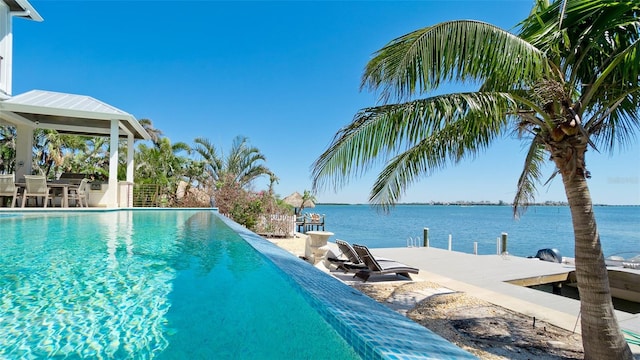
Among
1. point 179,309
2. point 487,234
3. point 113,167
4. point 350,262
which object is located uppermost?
point 113,167

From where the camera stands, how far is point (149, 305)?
383 centimetres

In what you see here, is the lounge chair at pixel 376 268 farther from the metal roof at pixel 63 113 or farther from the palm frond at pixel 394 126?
the metal roof at pixel 63 113

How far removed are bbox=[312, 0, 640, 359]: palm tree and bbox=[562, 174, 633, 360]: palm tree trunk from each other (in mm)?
12

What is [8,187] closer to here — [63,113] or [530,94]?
[63,113]

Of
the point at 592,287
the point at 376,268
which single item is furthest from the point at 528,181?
the point at 376,268

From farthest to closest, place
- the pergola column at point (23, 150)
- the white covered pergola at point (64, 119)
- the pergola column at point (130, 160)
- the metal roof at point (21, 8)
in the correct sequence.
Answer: the pergola column at point (130, 160) < the pergola column at point (23, 150) < the metal roof at point (21, 8) < the white covered pergola at point (64, 119)

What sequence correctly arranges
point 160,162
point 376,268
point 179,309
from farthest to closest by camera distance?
point 160,162 < point 376,268 < point 179,309

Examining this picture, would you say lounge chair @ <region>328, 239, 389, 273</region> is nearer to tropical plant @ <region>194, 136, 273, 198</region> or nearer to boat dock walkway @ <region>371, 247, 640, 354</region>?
boat dock walkway @ <region>371, 247, 640, 354</region>

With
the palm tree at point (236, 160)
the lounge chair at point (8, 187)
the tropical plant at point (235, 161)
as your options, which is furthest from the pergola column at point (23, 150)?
the palm tree at point (236, 160)

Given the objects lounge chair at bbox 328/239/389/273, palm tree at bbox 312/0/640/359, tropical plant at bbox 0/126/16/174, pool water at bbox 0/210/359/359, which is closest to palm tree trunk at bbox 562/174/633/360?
palm tree at bbox 312/0/640/359

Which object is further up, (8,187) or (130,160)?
(130,160)

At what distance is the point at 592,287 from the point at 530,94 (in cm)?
256

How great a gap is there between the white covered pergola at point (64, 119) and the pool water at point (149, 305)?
19.8 ft

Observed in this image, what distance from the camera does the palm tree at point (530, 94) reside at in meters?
3.68
